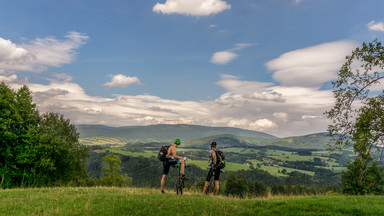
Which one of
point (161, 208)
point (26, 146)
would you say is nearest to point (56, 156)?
point (26, 146)

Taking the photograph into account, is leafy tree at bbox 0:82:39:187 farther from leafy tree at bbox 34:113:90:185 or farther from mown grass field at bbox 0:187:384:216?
mown grass field at bbox 0:187:384:216

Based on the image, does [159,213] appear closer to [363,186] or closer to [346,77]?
[346,77]

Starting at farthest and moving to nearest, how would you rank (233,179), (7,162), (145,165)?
(145,165) < (233,179) < (7,162)

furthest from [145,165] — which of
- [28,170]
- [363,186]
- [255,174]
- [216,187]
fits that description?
[216,187]

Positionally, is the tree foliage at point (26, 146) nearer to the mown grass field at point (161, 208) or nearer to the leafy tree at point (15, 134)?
the leafy tree at point (15, 134)

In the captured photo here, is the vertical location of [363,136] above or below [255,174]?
above

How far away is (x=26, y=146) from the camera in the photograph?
28.6 metres

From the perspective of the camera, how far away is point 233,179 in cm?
6469

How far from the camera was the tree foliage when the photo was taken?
91.1ft

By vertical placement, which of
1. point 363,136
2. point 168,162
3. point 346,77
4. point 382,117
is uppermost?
point 346,77

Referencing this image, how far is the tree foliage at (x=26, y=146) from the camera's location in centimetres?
2778

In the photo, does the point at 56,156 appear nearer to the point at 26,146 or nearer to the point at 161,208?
the point at 26,146

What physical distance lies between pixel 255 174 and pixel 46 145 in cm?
12526

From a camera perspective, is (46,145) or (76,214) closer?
(76,214)
